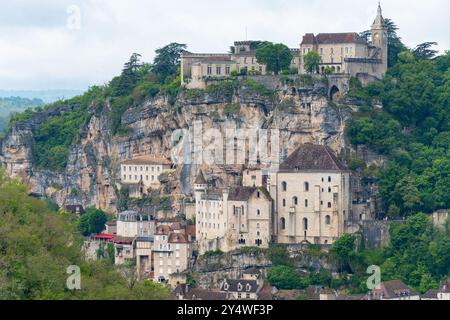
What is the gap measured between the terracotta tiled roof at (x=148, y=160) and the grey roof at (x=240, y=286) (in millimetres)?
14578

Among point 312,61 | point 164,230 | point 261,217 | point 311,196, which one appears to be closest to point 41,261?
point 261,217

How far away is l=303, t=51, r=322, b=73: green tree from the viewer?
85062 mm

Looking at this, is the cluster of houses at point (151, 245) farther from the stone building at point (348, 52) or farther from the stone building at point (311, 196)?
the stone building at point (348, 52)

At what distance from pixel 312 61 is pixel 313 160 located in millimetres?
10034

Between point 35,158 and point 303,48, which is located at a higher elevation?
point 303,48

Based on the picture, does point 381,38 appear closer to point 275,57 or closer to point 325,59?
point 325,59

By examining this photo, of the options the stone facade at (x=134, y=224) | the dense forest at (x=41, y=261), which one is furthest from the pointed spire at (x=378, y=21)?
the dense forest at (x=41, y=261)

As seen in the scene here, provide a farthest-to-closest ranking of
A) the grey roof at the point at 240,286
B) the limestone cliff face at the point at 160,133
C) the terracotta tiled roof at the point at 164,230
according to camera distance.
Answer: the limestone cliff face at the point at 160,133
the terracotta tiled roof at the point at 164,230
the grey roof at the point at 240,286

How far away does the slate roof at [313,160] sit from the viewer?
76312 mm

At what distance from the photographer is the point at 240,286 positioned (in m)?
73.1
